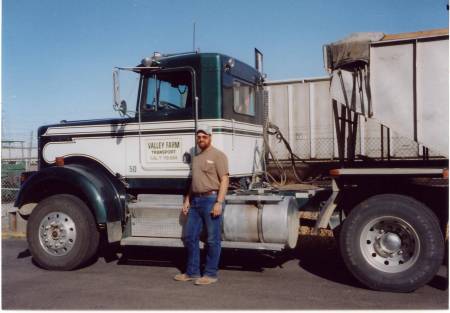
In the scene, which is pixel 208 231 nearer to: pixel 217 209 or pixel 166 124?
pixel 217 209

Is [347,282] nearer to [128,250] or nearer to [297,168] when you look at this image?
[297,168]

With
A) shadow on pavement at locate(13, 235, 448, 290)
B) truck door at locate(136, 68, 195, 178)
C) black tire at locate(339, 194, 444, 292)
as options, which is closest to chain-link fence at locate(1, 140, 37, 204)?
shadow on pavement at locate(13, 235, 448, 290)

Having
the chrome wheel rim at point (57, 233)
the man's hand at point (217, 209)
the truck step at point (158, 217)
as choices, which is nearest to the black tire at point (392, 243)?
the man's hand at point (217, 209)

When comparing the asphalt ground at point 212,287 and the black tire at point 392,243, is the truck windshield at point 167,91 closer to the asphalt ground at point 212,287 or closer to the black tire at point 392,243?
the asphalt ground at point 212,287

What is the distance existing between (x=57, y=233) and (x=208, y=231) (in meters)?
2.32

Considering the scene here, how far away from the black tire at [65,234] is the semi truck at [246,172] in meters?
0.02

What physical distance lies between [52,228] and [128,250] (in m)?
1.72

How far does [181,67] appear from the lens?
6.76 m

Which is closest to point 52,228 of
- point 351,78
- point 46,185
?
point 46,185

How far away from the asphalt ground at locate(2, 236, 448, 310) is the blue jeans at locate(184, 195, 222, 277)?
0.77 feet

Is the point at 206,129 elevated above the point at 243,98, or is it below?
below

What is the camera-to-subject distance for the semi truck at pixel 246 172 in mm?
5535

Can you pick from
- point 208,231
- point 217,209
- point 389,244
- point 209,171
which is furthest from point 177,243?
point 389,244

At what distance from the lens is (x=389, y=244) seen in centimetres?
557
